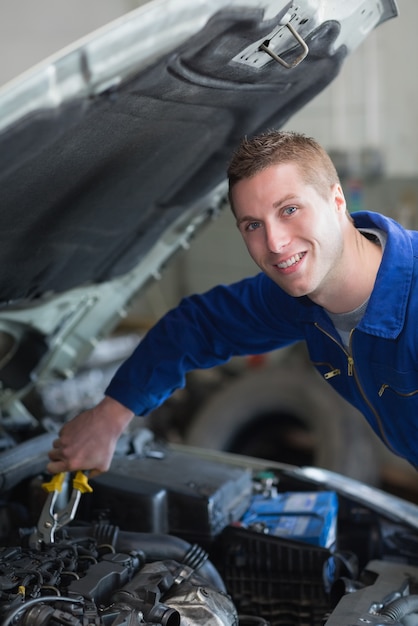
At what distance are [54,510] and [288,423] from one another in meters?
2.42

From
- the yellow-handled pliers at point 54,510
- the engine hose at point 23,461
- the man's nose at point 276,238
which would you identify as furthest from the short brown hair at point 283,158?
the engine hose at point 23,461

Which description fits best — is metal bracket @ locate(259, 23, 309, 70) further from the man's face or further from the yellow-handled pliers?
the yellow-handled pliers

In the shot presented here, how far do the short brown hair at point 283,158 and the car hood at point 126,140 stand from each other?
0.12m

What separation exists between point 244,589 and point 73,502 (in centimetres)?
45

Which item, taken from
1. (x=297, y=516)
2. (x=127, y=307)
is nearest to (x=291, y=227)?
(x=297, y=516)

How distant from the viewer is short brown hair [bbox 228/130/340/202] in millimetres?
A: 1471

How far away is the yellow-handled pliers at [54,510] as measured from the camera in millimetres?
1648

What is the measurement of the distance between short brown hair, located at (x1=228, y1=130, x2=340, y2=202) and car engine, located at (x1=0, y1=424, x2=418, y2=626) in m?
A: 0.76

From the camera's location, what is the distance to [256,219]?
1.48m

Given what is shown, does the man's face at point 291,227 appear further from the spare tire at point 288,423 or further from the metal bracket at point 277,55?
the spare tire at point 288,423

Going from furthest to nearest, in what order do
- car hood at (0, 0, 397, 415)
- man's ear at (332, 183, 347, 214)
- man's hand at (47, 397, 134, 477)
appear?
man's hand at (47, 397, 134, 477)
man's ear at (332, 183, 347, 214)
car hood at (0, 0, 397, 415)

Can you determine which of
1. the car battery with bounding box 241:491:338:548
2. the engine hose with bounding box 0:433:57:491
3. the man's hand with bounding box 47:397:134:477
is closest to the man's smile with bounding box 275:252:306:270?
the man's hand with bounding box 47:397:134:477

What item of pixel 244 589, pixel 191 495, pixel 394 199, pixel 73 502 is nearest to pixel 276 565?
pixel 244 589

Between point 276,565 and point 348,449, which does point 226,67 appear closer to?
point 276,565
